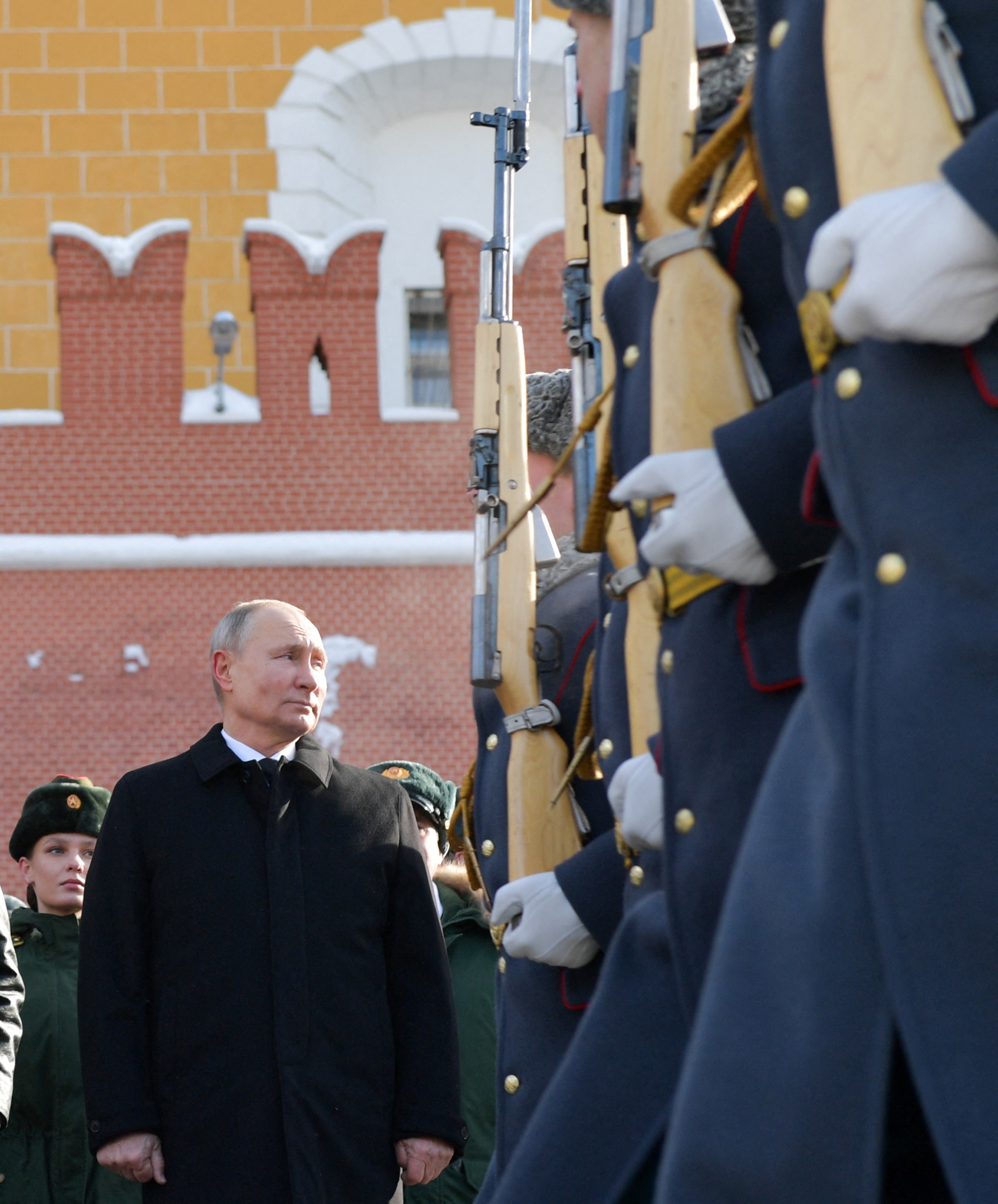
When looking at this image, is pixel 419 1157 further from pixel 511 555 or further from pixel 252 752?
pixel 511 555

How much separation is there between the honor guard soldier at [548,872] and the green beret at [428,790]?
107 cm

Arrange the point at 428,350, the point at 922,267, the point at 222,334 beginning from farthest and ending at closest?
the point at 428,350 < the point at 222,334 < the point at 922,267

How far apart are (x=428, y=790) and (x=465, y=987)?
552 millimetres

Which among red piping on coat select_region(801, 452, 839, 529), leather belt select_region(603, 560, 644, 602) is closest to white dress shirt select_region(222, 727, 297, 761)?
leather belt select_region(603, 560, 644, 602)

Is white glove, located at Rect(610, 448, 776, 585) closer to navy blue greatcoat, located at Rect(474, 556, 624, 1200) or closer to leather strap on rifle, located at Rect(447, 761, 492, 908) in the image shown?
navy blue greatcoat, located at Rect(474, 556, 624, 1200)

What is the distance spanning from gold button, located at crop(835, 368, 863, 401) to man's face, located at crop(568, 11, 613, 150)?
0.63 meters

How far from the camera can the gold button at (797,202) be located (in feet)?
4.77

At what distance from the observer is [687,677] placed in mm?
1629

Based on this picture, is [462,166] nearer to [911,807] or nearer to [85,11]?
[85,11]

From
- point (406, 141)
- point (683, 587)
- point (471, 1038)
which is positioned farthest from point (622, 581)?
point (406, 141)

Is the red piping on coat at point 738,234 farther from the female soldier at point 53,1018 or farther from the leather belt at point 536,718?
the female soldier at point 53,1018

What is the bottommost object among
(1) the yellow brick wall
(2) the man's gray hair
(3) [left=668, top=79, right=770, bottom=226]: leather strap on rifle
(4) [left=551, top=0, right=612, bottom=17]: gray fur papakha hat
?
(2) the man's gray hair

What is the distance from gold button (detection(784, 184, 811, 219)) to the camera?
57.3 inches

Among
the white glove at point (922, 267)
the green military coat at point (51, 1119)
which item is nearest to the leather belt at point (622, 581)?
the white glove at point (922, 267)
